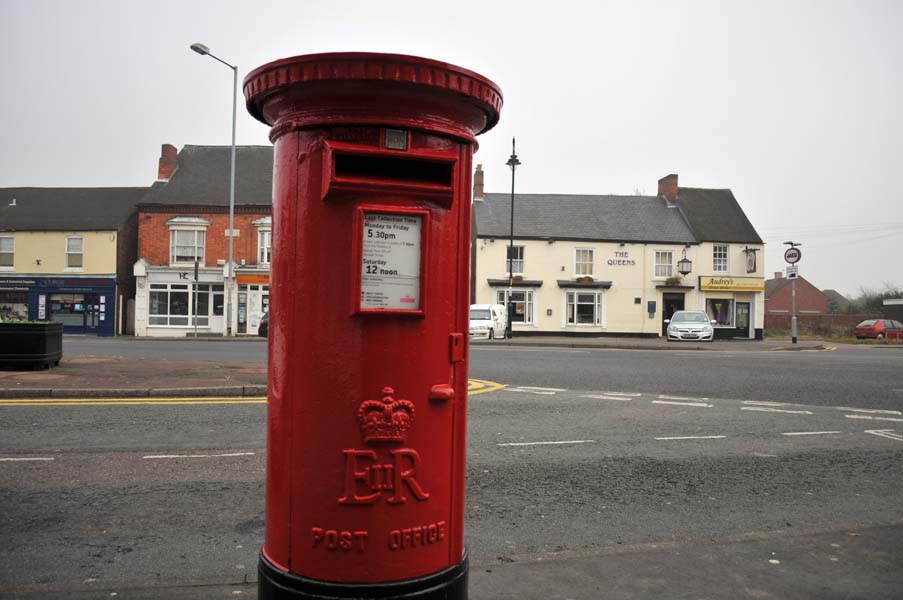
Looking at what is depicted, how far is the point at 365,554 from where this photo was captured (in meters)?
2.32

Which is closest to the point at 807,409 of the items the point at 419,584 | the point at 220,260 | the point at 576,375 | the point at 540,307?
the point at 576,375

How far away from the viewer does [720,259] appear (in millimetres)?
37312

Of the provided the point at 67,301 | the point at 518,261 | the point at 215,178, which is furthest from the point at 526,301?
the point at 67,301

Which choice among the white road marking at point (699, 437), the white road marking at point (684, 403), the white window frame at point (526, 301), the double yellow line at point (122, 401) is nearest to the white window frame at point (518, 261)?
the white window frame at point (526, 301)

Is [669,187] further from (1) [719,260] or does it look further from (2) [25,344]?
(2) [25,344]

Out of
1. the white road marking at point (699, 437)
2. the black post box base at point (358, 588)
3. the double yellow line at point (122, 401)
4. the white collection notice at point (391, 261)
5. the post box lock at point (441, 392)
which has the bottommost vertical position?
the white road marking at point (699, 437)

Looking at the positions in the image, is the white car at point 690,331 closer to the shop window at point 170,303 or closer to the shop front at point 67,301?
the shop window at point 170,303

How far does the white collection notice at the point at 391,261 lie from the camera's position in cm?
234

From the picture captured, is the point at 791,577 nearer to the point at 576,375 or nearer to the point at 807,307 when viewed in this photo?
the point at 576,375

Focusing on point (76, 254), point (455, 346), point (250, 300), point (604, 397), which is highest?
point (76, 254)

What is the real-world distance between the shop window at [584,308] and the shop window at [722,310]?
6.21m

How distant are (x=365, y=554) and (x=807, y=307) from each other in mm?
76573

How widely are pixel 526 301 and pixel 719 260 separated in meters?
11.0

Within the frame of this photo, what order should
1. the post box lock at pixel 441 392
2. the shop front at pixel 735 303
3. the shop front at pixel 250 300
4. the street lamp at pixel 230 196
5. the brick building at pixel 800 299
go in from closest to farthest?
the post box lock at pixel 441 392, the street lamp at pixel 230 196, the shop front at pixel 250 300, the shop front at pixel 735 303, the brick building at pixel 800 299
